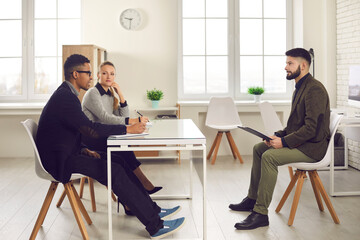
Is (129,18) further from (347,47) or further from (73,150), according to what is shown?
(73,150)

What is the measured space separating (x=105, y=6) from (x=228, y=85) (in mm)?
2130

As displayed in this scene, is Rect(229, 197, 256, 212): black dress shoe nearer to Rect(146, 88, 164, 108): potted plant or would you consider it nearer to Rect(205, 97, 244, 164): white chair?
Rect(205, 97, 244, 164): white chair

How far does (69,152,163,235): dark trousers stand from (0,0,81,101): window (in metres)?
4.04

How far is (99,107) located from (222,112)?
303cm

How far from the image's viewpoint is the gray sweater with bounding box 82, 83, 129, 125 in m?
3.92

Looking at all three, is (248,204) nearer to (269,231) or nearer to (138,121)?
(269,231)

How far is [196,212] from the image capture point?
161 inches

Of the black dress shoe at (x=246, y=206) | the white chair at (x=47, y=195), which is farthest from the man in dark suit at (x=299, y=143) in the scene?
the white chair at (x=47, y=195)

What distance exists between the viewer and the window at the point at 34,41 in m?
7.05

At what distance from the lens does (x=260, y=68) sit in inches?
286

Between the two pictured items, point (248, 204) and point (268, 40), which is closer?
point (248, 204)

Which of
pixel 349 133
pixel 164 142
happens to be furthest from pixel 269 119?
pixel 164 142

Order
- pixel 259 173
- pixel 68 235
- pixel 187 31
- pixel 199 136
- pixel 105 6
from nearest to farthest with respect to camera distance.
Result: pixel 199 136
pixel 68 235
pixel 259 173
pixel 105 6
pixel 187 31

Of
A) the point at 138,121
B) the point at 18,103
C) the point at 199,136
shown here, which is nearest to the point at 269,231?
the point at 199,136
